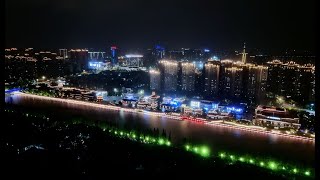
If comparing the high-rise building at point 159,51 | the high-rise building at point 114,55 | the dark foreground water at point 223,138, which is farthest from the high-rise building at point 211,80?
the high-rise building at point 114,55

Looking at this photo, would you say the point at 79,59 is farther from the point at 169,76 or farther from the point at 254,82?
the point at 254,82

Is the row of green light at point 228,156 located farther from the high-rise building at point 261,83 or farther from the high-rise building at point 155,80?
the high-rise building at point 155,80

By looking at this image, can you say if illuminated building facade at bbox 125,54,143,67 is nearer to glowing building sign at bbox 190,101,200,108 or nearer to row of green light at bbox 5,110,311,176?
glowing building sign at bbox 190,101,200,108

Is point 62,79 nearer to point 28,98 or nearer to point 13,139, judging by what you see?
point 28,98

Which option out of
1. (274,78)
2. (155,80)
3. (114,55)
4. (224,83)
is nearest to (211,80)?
(224,83)

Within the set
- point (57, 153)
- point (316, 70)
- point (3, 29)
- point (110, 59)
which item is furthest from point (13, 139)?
point (110, 59)

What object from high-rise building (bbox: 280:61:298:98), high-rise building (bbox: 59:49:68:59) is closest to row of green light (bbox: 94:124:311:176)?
high-rise building (bbox: 280:61:298:98)

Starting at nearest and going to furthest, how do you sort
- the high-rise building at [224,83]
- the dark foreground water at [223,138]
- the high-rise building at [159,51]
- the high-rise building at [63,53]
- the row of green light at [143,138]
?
the row of green light at [143,138] → the dark foreground water at [223,138] → the high-rise building at [224,83] → the high-rise building at [159,51] → the high-rise building at [63,53]
